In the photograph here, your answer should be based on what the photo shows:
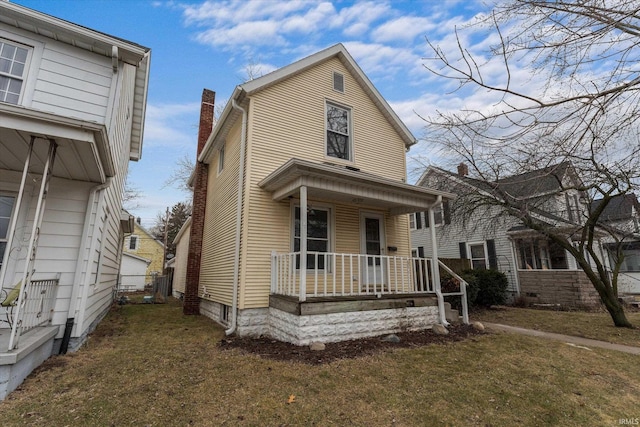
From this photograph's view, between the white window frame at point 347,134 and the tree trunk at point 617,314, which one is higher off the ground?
the white window frame at point 347,134

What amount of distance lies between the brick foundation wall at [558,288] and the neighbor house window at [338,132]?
429 inches

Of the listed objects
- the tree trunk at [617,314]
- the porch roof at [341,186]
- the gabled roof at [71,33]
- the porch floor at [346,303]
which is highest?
the gabled roof at [71,33]

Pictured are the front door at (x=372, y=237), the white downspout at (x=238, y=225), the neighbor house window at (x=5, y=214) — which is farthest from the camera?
the front door at (x=372, y=237)

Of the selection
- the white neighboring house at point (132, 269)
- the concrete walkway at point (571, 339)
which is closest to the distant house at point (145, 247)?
the white neighboring house at point (132, 269)

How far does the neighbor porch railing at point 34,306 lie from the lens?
3634mm

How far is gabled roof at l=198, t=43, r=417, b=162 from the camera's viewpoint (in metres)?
7.93

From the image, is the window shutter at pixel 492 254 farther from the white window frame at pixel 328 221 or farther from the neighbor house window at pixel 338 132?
the white window frame at pixel 328 221

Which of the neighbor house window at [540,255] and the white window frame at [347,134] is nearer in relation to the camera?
the white window frame at [347,134]

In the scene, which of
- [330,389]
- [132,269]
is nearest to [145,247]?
[132,269]

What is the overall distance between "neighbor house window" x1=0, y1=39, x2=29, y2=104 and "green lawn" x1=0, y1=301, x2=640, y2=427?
4.39m

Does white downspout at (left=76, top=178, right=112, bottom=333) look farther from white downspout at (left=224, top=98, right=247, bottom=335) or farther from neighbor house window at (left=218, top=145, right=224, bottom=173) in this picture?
neighbor house window at (left=218, top=145, right=224, bottom=173)

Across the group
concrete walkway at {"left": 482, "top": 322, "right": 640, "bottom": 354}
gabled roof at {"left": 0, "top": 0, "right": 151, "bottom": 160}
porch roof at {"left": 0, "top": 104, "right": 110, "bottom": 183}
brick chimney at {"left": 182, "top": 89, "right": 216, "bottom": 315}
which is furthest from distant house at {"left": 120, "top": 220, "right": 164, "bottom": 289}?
concrete walkway at {"left": 482, "top": 322, "right": 640, "bottom": 354}

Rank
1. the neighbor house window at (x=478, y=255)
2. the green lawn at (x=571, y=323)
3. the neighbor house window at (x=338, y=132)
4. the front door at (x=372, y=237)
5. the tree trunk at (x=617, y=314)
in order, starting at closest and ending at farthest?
the green lawn at (x=571, y=323) → the tree trunk at (x=617, y=314) → the front door at (x=372, y=237) → the neighbor house window at (x=338, y=132) → the neighbor house window at (x=478, y=255)

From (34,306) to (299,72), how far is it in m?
7.92
